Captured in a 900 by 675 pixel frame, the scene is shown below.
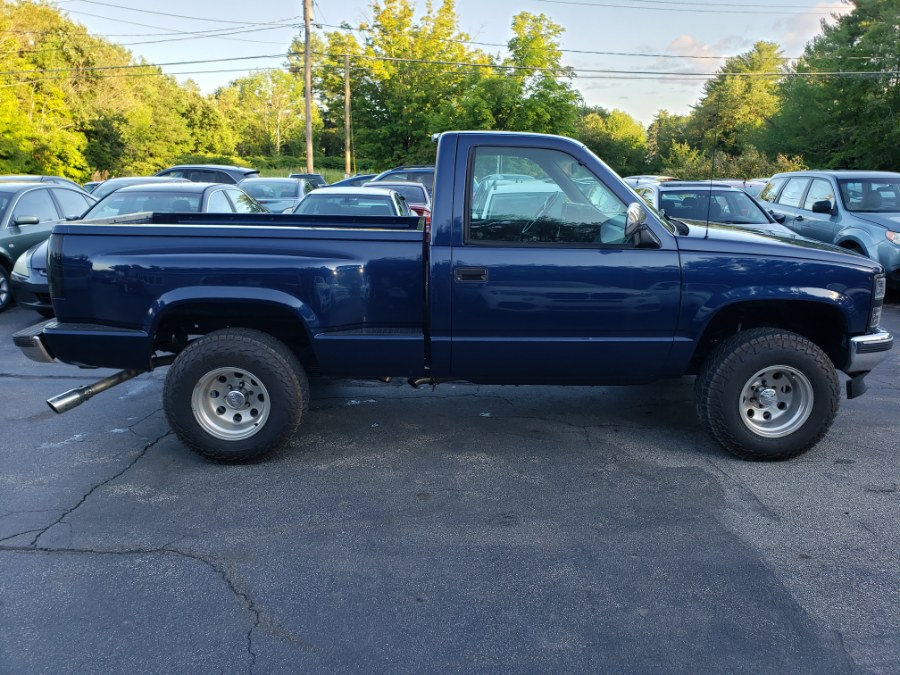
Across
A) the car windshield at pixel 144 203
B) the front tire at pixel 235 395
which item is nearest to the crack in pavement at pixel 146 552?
the front tire at pixel 235 395

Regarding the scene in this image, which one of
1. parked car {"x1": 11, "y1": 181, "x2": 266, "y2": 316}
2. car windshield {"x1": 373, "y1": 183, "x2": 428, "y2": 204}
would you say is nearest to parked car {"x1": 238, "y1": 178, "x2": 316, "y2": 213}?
car windshield {"x1": 373, "y1": 183, "x2": 428, "y2": 204}

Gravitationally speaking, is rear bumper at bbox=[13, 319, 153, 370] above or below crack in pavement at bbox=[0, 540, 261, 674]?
above

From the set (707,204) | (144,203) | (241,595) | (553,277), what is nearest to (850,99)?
(707,204)

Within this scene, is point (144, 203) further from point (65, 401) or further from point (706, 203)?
point (706, 203)

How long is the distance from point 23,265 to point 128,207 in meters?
1.43

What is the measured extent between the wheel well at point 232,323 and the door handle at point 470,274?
102 centimetres

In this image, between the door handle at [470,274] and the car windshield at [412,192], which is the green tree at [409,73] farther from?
the door handle at [470,274]

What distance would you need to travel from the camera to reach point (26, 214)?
1010 cm

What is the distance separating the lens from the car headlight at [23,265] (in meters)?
8.62

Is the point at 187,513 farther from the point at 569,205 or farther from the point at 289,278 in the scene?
the point at 569,205

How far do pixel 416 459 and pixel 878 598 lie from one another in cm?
263

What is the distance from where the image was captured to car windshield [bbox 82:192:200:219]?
895cm

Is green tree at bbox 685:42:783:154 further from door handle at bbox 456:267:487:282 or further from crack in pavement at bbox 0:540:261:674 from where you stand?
crack in pavement at bbox 0:540:261:674

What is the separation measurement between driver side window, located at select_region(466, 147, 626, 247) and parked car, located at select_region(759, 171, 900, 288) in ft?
24.1
